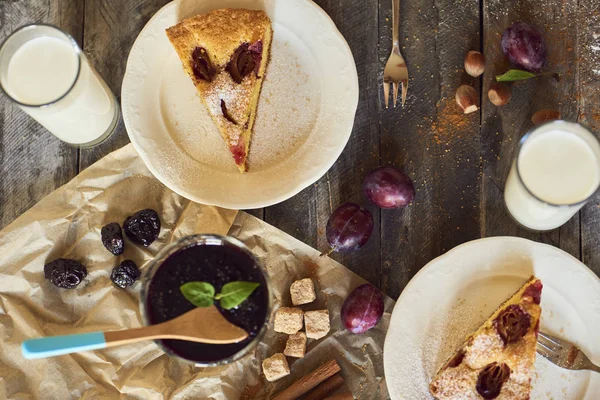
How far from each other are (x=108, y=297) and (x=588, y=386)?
6.33ft

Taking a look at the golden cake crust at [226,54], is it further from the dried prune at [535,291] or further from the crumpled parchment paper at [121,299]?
the dried prune at [535,291]

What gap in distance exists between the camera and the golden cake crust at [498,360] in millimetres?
2381

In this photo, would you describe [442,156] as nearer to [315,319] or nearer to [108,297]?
[315,319]

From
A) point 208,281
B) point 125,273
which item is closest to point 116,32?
point 125,273

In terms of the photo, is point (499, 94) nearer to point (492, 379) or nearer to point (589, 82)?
point (589, 82)

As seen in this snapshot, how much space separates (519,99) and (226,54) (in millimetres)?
1235

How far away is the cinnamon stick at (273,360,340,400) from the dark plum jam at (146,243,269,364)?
0.53 meters

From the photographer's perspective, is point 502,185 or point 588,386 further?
point 502,185

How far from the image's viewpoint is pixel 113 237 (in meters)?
2.56

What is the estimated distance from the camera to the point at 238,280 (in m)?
2.13

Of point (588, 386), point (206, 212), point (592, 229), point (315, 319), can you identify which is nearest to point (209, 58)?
point (206, 212)

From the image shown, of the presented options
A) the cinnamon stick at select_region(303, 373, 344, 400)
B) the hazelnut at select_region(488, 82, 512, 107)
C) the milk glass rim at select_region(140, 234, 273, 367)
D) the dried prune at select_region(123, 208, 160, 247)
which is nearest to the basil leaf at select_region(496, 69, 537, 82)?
the hazelnut at select_region(488, 82, 512, 107)

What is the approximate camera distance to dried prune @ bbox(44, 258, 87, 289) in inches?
100

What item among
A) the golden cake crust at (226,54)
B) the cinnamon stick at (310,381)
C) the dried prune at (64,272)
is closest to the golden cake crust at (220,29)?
the golden cake crust at (226,54)
